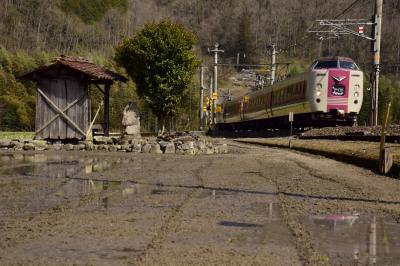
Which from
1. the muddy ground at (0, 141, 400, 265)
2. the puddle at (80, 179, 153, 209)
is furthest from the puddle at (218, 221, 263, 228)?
the puddle at (80, 179, 153, 209)

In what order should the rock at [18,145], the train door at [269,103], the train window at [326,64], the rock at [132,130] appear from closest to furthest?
the rock at [18,145] → the rock at [132,130] → the train window at [326,64] → the train door at [269,103]

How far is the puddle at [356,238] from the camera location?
418cm

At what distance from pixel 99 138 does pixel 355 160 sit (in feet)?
35.8

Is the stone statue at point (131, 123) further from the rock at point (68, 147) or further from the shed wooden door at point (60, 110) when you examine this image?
the rock at point (68, 147)

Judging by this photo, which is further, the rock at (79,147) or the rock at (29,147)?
the rock at (79,147)

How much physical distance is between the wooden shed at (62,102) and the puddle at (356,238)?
673 inches

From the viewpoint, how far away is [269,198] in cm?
756

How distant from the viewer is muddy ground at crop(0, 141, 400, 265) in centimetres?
421

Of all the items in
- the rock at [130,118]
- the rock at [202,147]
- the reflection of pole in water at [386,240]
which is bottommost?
the reflection of pole in water at [386,240]

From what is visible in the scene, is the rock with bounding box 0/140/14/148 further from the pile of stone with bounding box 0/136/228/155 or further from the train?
the train

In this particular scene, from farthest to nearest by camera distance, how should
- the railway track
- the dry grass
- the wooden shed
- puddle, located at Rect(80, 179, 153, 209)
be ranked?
the wooden shed
the railway track
the dry grass
puddle, located at Rect(80, 179, 153, 209)

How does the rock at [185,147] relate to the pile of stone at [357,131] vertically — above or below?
below

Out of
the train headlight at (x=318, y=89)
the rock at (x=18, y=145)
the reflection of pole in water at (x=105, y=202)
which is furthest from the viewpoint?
the train headlight at (x=318, y=89)

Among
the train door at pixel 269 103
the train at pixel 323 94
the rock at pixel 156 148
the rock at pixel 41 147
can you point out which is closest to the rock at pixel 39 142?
the rock at pixel 41 147
